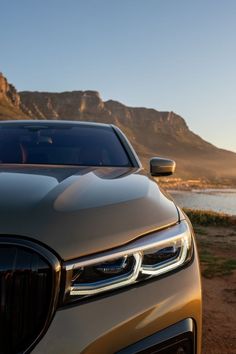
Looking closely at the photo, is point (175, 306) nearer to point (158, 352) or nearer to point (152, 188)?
point (158, 352)

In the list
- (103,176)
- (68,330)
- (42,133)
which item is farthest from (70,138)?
(68,330)

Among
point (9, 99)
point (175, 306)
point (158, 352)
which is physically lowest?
point (9, 99)

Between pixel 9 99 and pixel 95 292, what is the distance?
440 ft

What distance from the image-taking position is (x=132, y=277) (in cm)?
152

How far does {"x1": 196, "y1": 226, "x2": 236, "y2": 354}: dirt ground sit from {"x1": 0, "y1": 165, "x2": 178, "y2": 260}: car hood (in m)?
2.18

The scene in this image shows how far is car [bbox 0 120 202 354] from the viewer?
1342mm

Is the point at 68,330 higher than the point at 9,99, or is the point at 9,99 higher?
the point at 68,330

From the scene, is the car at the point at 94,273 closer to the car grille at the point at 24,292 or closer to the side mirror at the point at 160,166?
the car grille at the point at 24,292

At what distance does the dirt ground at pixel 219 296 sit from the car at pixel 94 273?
2188 mm

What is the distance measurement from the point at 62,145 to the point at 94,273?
7.41 ft

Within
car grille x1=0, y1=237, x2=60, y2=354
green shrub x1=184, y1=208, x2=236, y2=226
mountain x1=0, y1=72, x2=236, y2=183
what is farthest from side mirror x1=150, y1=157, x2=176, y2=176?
mountain x1=0, y1=72, x2=236, y2=183

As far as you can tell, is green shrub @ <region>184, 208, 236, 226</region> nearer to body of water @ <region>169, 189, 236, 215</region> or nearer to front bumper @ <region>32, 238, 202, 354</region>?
front bumper @ <region>32, 238, 202, 354</region>

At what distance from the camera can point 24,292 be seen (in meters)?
1.35

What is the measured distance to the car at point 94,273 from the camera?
4.40 ft
